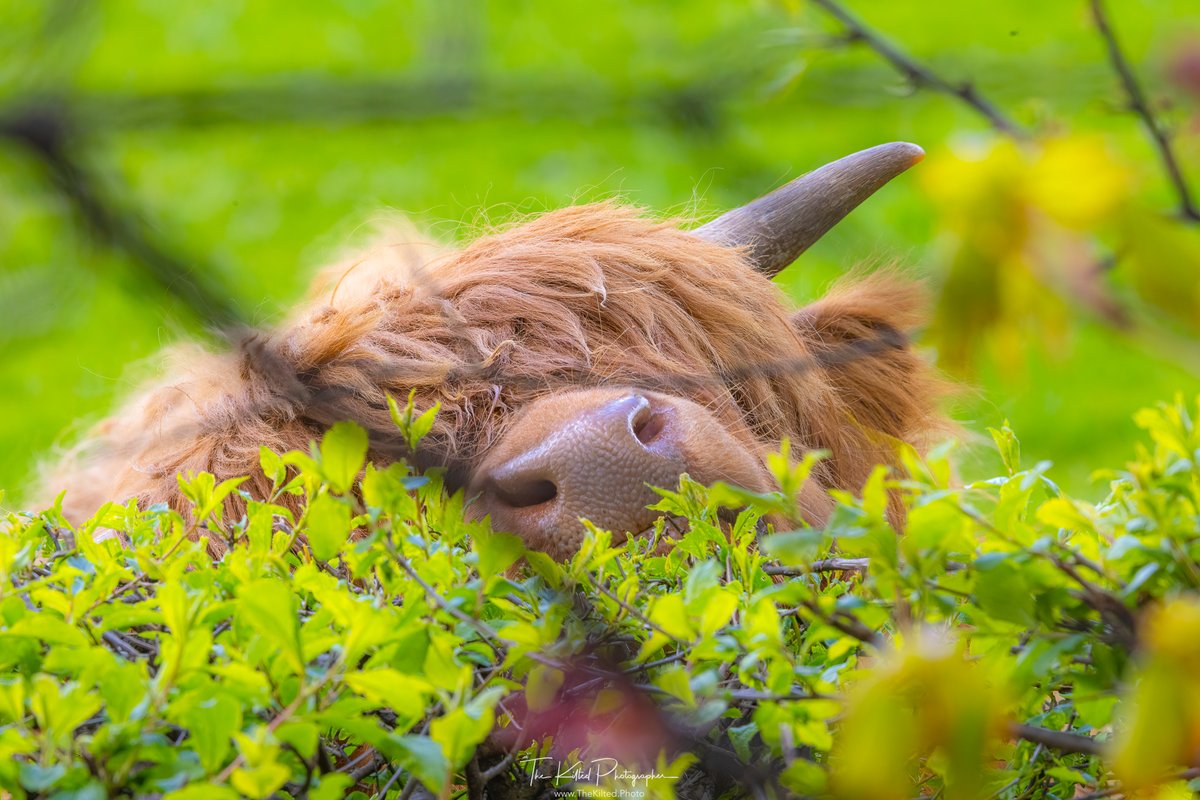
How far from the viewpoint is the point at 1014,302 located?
711mm

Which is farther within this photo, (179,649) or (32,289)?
(179,649)

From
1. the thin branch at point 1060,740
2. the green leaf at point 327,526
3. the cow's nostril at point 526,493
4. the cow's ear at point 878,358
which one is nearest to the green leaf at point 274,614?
the green leaf at point 327,526

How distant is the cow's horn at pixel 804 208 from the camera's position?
2900mm

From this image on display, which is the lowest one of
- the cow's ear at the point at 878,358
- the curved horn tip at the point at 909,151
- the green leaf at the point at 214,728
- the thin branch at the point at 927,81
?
the cow's ear at the point at 878,358

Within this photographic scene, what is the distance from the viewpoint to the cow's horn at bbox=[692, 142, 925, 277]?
2900 millimetres

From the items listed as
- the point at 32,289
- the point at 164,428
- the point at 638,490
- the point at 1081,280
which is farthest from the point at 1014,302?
the point at 164,428

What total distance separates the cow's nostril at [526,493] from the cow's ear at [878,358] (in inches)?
52.1

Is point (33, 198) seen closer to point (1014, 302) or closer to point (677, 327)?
point (1014, 302)

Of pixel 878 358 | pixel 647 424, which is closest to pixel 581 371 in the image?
pixel 647 424

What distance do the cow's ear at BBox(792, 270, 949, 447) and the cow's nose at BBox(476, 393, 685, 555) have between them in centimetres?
123

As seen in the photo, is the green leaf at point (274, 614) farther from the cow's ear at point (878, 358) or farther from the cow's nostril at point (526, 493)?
the cow's ear at point (878, 358)

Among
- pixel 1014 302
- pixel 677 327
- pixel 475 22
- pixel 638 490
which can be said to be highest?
pixel 475 22

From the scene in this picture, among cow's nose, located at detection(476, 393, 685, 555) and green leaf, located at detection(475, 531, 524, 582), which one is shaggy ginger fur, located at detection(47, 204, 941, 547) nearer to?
cow's nose, located at detection(476, 393, 685, 555)

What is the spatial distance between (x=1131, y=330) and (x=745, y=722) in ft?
2.75
